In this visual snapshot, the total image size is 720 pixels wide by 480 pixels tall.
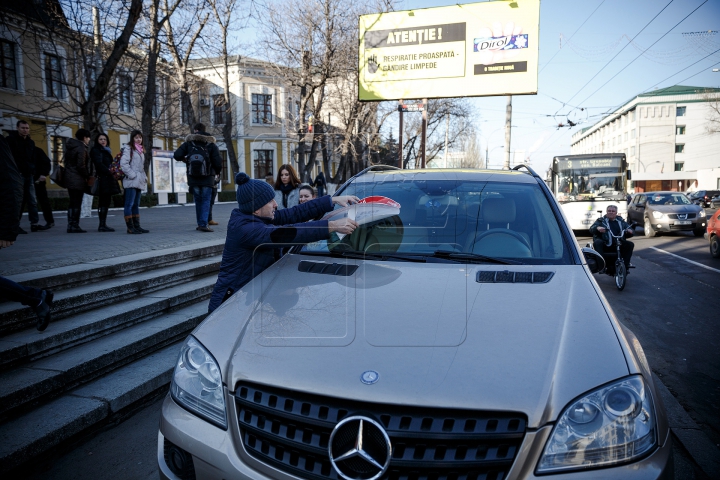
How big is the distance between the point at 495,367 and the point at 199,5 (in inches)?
576

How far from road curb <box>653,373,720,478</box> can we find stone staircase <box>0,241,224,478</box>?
342cm

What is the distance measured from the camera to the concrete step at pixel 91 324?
3.31 m

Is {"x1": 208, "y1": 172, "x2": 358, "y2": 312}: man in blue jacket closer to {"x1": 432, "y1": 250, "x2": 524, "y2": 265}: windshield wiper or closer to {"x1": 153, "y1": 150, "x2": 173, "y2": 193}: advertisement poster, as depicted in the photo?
{"x1": 432, "y1": 250, "x2": 524, "y2": 265}: windshield wiper

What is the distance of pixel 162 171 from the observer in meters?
21.5

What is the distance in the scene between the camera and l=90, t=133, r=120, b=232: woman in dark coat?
8.10 m

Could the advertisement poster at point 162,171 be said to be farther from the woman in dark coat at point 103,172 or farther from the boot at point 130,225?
the boot at point 130,225

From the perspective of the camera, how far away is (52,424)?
2.89m

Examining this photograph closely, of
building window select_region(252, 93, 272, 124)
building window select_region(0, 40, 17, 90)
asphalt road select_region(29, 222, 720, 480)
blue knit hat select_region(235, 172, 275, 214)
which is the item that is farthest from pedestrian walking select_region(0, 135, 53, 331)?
building window select_region(252, 93, 272, 124)

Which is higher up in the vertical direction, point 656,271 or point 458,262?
point 458,262

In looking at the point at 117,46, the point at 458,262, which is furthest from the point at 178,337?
the point at 117,46

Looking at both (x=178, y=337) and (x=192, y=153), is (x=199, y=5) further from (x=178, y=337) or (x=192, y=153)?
(x=178, y=337)

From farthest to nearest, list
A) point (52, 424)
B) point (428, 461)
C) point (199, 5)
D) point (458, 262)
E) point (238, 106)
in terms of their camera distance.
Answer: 1. point (238, 106)
2. point (199, 5)
3. point (52, 424)
4. point (458, 262)
5. point (428, 461)

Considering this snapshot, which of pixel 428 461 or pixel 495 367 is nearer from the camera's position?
pixel 428 461

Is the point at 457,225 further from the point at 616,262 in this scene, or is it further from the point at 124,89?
the point at 124,89
